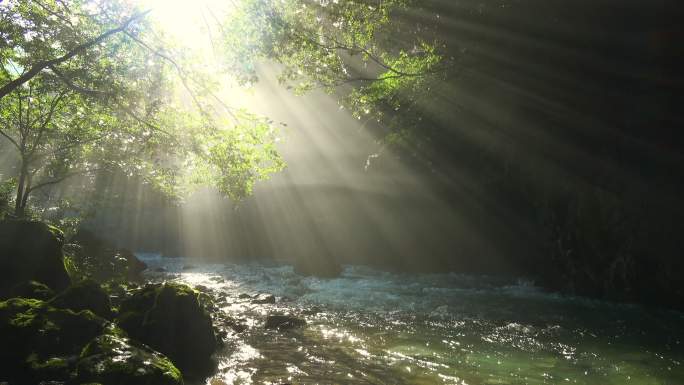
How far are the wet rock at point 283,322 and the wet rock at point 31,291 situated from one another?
579cm

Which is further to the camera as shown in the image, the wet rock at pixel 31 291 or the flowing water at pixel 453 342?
the wet rock at pixel 31 291

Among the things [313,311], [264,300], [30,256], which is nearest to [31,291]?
[30,256]

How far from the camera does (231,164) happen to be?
41.4 ft

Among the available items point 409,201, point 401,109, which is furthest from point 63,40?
point 409,201

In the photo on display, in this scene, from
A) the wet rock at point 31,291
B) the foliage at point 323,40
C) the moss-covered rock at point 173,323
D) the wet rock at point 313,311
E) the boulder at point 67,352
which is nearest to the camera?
the boulder at point 67,352

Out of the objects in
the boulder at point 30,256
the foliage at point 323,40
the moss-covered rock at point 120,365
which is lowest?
the moss-covered rock at point 120,365

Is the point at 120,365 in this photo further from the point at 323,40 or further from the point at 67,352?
the point at 323,40

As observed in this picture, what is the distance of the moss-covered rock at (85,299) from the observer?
786cm

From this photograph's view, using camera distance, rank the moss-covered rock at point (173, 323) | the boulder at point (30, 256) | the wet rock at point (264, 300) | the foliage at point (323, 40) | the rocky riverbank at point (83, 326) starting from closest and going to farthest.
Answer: the rocky riverbank at point (83, 326), the moss-covered rock at point (173, 323), the boulder at point (30, 256), the foliage at point (323, 40), the wet rock at point (264, 300)

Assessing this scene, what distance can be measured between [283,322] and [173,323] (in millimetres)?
4178

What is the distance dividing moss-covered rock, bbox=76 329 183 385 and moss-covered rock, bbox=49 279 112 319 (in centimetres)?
264

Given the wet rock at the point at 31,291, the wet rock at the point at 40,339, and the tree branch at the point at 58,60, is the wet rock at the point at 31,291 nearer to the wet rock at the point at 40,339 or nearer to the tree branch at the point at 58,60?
the wet rock at the point at 40,339

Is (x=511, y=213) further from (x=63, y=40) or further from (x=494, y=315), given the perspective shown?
(x=63, y=40)

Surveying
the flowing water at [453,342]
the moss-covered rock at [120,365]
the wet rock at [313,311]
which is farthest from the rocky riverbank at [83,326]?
the wet rock at [313,311]
